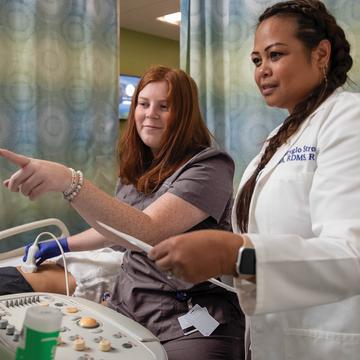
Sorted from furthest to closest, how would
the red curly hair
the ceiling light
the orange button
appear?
the ceiling light, the red curly hair, the orange button

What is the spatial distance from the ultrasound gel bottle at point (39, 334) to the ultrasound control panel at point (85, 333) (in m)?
0.22

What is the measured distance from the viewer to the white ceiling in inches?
145

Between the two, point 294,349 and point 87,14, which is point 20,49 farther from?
point 294,349

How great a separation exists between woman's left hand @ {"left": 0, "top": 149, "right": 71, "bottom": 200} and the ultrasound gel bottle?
0.43 metres

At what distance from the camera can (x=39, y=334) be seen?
54cm

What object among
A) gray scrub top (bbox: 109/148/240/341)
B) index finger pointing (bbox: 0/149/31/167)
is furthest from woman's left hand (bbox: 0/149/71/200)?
gray scrub top (bbox: 109/148/240/341)

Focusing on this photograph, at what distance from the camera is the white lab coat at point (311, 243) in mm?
641

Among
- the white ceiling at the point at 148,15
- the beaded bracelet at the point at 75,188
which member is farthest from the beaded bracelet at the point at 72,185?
the white ceiling at the point at 148,15

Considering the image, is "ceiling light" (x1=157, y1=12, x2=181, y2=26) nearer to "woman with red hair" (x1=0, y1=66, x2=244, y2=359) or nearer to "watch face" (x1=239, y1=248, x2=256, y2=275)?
"woman with red hair" (x1=0, y1=66, x2=244, y2=359)

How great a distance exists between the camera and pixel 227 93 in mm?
2217

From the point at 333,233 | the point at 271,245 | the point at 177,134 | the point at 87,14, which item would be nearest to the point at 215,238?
the point at 271,245

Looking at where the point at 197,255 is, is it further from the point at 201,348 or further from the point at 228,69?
the point at 228,69

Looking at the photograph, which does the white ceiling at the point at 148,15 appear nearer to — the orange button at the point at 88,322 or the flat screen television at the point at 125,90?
the flat screen television at the point at 125,90

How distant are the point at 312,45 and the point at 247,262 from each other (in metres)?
0.54
